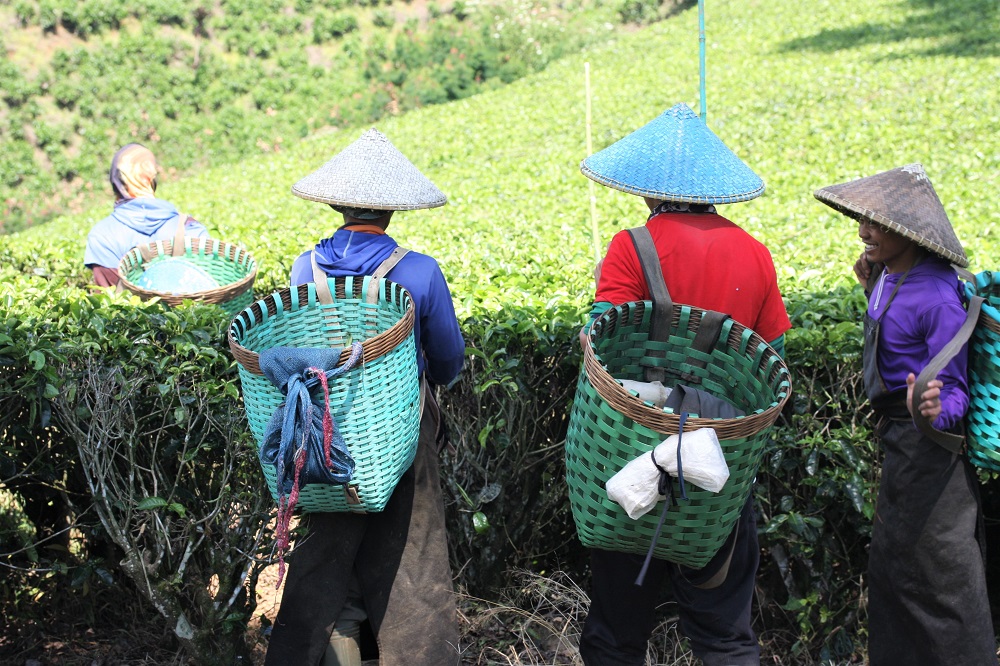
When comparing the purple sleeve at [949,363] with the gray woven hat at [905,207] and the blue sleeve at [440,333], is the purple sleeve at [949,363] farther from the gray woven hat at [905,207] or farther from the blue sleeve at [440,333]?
the blue sleeve at [440,333]

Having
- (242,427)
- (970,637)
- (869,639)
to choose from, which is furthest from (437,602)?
(970,637)

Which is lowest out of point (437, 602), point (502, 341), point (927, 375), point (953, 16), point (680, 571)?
point (953, 16)

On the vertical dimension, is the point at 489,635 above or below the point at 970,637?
below

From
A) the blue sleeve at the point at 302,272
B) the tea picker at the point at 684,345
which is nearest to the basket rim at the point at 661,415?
the tea picker at the point at 684,345

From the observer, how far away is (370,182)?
3289 millimetres

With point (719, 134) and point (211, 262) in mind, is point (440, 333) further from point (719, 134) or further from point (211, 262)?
point (719, 134)

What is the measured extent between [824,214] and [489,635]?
5881 mm

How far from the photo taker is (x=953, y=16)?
1959cm

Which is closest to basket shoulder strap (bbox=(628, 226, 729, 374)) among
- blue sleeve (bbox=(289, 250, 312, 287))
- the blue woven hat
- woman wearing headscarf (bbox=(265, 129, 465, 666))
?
the blue woven hat

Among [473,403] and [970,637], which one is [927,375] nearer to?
[970,637]

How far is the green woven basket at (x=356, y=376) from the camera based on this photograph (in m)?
2.79

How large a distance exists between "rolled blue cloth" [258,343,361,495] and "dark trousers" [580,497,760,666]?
0.95m

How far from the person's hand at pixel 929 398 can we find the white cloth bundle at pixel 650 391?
0.71m

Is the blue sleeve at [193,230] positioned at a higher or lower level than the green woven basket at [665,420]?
lower
